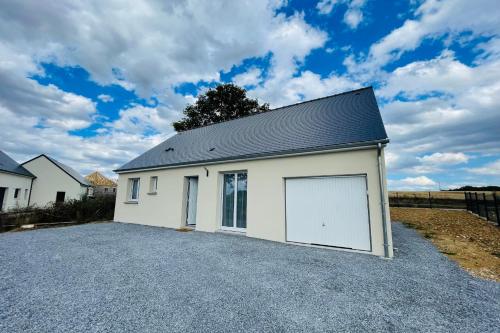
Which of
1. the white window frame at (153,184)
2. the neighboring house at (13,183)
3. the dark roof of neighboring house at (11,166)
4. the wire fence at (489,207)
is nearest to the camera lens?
the wire fence at (489,207)

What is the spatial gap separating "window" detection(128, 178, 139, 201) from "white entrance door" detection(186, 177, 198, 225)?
4.26m

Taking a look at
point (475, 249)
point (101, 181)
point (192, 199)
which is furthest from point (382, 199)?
point (101, 181)

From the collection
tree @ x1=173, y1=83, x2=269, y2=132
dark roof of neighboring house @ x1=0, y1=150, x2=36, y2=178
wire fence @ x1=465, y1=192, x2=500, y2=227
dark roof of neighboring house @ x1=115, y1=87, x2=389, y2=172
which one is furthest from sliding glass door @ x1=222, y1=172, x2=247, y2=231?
dark roof of neighboring house @ x1=0, y1=150, x2=36, y2=178

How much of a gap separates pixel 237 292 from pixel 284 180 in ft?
14.4

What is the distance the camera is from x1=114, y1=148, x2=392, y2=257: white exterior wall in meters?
5.73

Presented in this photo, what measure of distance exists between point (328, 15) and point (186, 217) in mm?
10760

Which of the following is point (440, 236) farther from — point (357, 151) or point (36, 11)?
point (36, 11)

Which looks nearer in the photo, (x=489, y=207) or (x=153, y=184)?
(x=489, y=207)

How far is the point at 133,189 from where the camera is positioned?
1227cm

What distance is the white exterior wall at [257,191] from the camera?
5.73 m

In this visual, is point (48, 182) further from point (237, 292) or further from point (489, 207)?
point (489, 207)

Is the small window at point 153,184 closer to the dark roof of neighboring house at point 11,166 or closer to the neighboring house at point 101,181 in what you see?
the dark roof of neighboring house at point 11,166

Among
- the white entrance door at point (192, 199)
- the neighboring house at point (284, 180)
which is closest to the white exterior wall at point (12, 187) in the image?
the neighboring house at point (284, 180)

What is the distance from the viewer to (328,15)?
818 cm
